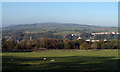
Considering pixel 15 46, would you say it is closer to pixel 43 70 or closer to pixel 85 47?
pixel 85 47

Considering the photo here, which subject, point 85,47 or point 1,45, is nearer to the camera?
point 1,45

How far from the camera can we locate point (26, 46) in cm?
5981

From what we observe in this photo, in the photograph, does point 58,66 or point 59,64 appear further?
point 59,64

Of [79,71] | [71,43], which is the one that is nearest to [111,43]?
[71,43]

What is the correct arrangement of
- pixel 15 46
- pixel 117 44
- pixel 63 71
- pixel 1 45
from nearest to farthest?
pixel 63 71, pixel 1 45, pixel 15 46, pixel 117 44

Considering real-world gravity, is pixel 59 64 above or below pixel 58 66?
below

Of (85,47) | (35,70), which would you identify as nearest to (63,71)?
(35,70)

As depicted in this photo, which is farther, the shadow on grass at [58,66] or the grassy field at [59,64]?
the grassy field at [59,64]

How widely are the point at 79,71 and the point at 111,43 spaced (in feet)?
179

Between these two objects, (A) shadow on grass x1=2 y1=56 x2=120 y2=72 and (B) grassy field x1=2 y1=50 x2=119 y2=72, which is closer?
(A) shadow on grass x1=2 y1=56 x2=120 y2=72

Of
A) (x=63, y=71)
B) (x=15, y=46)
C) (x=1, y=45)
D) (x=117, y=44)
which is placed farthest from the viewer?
(x=117, y=44)

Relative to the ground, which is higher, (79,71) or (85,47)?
(79,71)

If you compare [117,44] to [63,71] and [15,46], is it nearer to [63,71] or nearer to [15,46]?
[15,46]

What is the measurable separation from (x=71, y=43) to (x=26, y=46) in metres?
16.9
